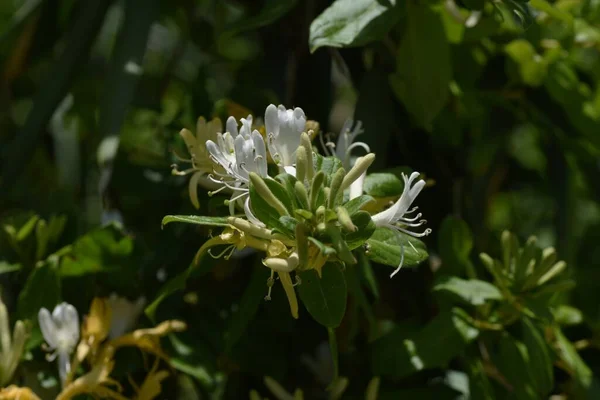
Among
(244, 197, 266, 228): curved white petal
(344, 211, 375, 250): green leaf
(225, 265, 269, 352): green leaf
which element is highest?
(344, 211, 375, 250): green leaf

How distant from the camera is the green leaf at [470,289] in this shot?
2.81 ft

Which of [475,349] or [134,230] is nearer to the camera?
[475,349]

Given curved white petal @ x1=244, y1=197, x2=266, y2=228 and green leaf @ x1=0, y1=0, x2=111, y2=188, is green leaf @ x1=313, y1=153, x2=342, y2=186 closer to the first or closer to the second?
curved white petal @ x1=244, y1=197, x2=266, y2=228

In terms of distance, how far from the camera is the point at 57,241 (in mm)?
961

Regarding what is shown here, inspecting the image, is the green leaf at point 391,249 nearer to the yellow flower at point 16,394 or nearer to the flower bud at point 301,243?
the flower bud at point 301,243

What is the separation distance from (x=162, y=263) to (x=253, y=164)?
308mm

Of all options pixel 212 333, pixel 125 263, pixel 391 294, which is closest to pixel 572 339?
pixel 391 294

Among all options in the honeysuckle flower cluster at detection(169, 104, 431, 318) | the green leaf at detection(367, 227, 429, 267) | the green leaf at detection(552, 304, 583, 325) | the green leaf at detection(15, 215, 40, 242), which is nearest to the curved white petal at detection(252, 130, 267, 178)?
the honeysuckle flower cluster at detection(169, 104, 431, 318)

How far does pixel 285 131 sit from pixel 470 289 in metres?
0.28

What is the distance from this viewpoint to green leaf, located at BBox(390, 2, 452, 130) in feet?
3.03

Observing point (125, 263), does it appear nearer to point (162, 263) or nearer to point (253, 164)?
point (162, 263)

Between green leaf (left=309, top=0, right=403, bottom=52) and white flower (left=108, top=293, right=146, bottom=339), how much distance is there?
1.09 ft

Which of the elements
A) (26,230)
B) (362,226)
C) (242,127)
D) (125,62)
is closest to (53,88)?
(125,62)

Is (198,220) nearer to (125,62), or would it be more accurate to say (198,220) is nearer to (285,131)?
(285,131)
